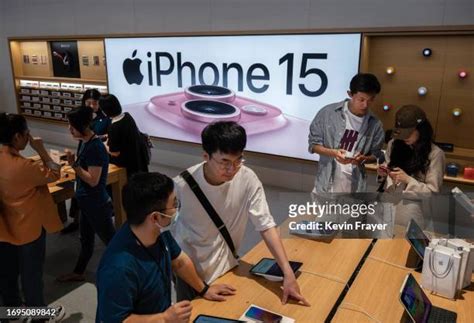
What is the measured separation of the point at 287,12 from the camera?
4496 mm

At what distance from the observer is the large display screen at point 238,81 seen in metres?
4.44

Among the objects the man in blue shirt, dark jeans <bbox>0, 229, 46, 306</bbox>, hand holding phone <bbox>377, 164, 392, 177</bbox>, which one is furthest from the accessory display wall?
the man in blue shirt

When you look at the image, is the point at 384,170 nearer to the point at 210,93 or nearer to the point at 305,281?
the point at 305,281

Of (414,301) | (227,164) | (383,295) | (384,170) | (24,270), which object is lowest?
(24,270)

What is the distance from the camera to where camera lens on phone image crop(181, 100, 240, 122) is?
5258 mm

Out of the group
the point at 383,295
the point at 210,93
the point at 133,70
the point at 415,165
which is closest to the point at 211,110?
the point at 210,93

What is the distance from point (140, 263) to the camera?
1.34 meters

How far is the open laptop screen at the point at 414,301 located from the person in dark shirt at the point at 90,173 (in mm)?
2123

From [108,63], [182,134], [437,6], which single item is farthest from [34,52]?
[437,6]

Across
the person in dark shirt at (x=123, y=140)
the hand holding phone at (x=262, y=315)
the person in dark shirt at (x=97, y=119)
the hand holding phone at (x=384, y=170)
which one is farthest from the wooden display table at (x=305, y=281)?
the person in dark shirt at (x=97, y=119)

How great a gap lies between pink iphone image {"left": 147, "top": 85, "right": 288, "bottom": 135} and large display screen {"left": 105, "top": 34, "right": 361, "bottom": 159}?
1 centimetres

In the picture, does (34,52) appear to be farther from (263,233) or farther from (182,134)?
(263,233)

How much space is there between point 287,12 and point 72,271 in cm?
367

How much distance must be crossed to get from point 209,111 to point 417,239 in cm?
389
